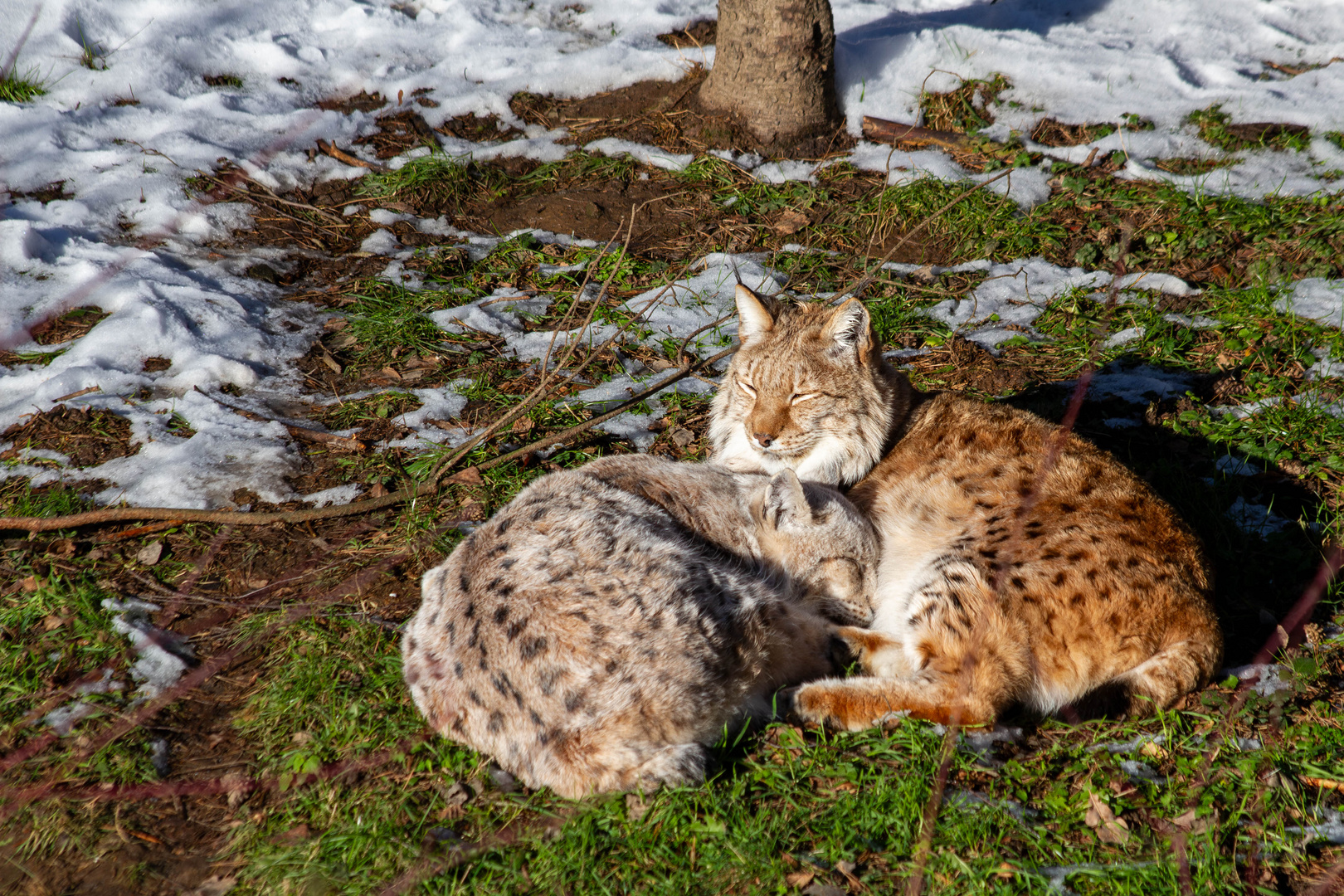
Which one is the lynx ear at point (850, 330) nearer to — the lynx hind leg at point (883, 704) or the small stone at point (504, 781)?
the lynx hind leg at point (883, 704)

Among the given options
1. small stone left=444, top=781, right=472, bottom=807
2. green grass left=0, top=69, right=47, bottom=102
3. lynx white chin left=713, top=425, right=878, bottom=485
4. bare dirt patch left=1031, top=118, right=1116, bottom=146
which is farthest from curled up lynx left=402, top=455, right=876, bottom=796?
green grass left=0, top=69, right=47, bottom=102

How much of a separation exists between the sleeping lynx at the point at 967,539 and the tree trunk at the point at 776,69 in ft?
12.0

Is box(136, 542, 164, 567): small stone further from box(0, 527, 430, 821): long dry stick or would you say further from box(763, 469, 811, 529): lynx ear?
box(763, 469, 811, 529): lynx ear

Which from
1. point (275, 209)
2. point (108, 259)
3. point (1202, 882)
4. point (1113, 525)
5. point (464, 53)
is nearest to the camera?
point (1202, 882)

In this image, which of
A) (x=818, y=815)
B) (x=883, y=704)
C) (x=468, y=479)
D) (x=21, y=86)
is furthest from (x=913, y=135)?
(x=21, y=86)

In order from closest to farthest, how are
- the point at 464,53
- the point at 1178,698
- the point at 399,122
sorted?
1. the point at 1178,698
2. the point at 399,122
3. the point at 464,53

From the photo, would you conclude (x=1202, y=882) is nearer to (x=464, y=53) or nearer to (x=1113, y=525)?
(x=1113, y=525)

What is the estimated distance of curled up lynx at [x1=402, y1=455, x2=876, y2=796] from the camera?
3156 mm

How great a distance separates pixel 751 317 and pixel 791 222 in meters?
2.68

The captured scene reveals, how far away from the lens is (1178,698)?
3.58 meters

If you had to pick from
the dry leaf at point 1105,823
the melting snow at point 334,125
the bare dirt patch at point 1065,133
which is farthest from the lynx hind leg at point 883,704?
the bare dirt patch at point 1065,133

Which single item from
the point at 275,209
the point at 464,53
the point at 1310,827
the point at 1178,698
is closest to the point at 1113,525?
the point at 1178,698

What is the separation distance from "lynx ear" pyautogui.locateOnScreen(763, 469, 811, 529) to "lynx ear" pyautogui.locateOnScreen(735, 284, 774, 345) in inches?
42.6

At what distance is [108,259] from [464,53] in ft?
14.3
